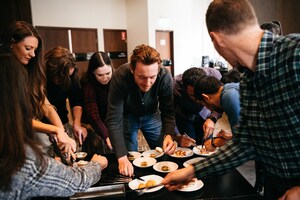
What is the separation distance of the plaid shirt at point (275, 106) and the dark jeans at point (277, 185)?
31 millimetres

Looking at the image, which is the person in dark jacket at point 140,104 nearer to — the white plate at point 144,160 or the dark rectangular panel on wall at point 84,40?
the white plate at point 144,160

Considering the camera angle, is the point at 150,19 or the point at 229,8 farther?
the point at 150,19

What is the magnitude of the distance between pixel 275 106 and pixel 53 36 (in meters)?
4.97

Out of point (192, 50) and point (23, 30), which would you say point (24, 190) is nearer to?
point (23, 30)

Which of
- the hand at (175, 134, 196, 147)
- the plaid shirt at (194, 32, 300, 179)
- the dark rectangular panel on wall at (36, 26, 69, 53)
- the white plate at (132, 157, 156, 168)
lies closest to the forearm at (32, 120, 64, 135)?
the white plate at (132, 157, 156, 168)

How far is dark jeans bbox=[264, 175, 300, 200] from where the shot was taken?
917 mm

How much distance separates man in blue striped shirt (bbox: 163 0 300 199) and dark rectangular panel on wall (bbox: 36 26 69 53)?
468 centimetres

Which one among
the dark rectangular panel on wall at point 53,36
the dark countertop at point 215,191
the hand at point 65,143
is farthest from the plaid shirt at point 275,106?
the dark rectangular panel on wall at point 53,36

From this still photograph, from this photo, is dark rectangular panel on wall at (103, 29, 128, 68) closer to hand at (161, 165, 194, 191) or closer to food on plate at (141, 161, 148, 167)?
food on plate at (141, 161, 148, 167)

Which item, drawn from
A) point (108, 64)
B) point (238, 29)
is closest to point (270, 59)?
point (238, 29)

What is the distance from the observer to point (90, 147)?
238 centimetres

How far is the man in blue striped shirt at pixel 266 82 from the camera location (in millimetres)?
791

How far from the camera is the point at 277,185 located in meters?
1.03

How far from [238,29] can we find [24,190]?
33.1 inches
